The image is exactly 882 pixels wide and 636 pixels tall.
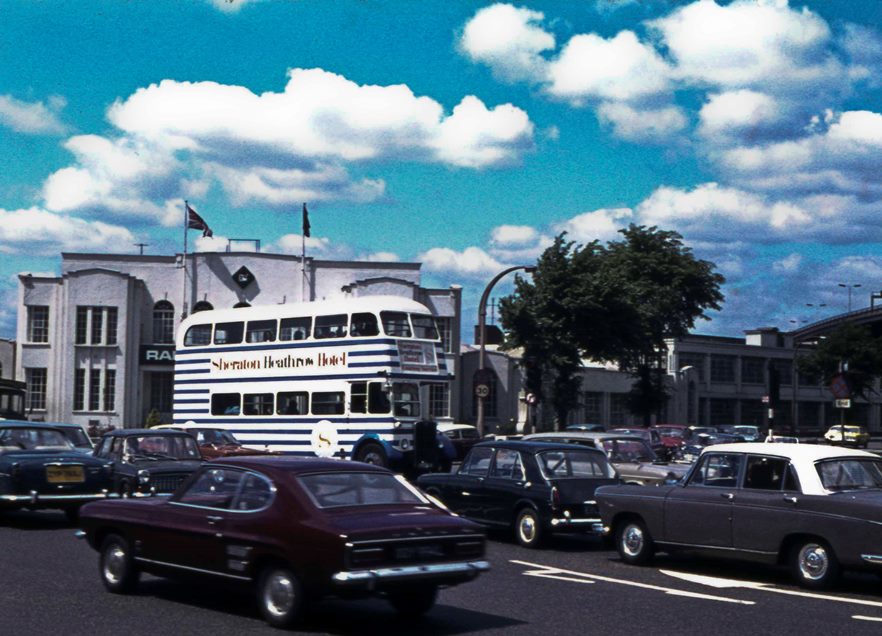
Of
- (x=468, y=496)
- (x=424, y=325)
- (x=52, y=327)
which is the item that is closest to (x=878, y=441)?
(x=52, y=327)

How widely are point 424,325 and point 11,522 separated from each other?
49.0 feet

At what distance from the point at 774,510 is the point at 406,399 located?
62.1 ft

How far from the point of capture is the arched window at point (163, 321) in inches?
2355

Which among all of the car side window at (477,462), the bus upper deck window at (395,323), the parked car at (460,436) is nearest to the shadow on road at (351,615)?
the car side window at (477,462)

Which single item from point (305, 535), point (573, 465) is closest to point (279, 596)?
point (305, 535)

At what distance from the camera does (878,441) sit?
88.4 meters

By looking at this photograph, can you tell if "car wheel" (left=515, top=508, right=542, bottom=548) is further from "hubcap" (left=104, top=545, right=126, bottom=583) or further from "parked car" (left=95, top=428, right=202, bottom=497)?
"hubcap" (left=104, top=545, right=126, bottom=583)

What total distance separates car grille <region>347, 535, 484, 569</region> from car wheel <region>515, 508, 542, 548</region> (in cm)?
641

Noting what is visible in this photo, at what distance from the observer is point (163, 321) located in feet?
197

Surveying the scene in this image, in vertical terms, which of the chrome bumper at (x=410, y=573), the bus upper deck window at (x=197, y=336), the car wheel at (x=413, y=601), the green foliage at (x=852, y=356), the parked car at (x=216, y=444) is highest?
the green foliage at (x=852, y=356)

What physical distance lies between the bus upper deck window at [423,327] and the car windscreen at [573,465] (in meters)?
14.8

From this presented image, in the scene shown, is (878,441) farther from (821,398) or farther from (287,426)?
(287,426)

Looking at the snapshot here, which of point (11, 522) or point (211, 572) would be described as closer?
point (211, 572)

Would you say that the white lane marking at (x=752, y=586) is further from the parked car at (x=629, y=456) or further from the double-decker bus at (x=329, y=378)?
the double-decker bus at (x=329, y=378)
